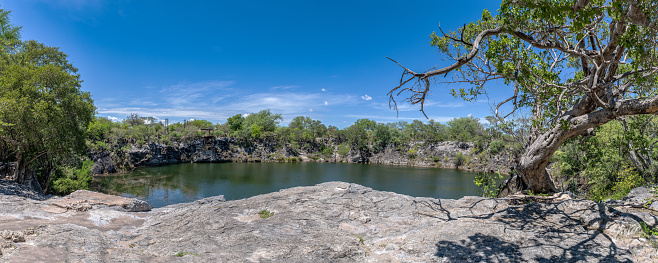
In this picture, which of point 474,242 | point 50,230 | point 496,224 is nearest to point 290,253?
point 474,242

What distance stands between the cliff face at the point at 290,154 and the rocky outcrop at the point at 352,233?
52.4 m

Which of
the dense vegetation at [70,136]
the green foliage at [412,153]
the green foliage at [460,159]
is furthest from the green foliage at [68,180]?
the green foliage at [412,153]

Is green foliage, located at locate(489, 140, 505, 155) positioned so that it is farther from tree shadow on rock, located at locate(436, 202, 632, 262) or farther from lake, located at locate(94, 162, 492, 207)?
tree shadow on rock, located at locate(436, 202, 632, 262)

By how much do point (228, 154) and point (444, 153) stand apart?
5387 cm

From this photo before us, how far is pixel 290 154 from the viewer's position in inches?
3167

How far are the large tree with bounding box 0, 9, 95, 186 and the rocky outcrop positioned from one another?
8.41 metres

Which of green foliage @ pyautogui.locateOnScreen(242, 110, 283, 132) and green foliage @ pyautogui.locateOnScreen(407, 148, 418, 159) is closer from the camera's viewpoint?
green foliage @ pyautogui.locateOnScreen(407, 148, 418, 159)

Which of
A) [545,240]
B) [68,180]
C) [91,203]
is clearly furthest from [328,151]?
[545,240]

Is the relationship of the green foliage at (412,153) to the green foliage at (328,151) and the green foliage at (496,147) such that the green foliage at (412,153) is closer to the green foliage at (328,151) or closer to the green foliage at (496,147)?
the green foliage at (496,147)

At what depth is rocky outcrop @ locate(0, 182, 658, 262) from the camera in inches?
222

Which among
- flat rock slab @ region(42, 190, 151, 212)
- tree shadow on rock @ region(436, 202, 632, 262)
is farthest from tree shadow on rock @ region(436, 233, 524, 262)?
flat rock slab @ region(42, 190, 151, 212)

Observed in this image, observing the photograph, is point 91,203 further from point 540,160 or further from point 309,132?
point 309,132

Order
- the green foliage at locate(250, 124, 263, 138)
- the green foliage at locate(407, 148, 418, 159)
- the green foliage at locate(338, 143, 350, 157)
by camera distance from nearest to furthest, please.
A: the green foliage at locate(407, 148, 418, 159) → the green foliage at locate(250, 124, 263, 138) → the green foliage at locate(338, 143, 350, 157)

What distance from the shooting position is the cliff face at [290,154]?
193 ft
